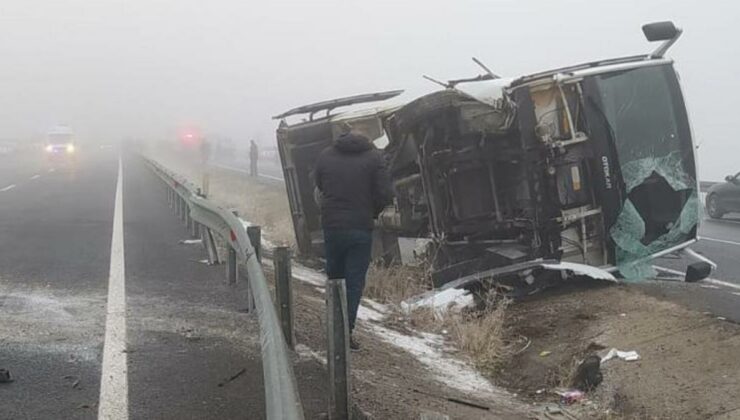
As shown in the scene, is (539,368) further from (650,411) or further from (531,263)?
(531,263)

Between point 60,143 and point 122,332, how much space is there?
41771 mm

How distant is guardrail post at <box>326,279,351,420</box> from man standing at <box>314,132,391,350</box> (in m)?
1.42

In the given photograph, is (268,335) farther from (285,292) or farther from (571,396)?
(571,396)

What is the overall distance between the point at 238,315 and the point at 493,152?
339 centimetres

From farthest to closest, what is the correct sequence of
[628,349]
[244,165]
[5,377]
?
[244,165] → [628,349] → [5,377]

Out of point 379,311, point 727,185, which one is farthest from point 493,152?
point 727,185

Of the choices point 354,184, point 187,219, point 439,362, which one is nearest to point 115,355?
point 354,184

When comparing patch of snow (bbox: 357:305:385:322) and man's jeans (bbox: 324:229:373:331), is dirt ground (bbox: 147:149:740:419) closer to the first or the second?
patch of snow (bbox: 357:305:385:322)

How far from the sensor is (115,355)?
17.3ft

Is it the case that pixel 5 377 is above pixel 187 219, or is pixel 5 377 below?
below

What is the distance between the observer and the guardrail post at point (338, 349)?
13.3 ft

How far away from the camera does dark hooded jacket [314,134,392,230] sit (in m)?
5.61

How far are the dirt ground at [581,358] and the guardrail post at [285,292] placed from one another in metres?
0.23

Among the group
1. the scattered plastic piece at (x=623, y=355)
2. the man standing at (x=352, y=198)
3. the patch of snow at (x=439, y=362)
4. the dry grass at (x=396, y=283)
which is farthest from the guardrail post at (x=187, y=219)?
the scattered plastic piece at (x=623, y=355)
